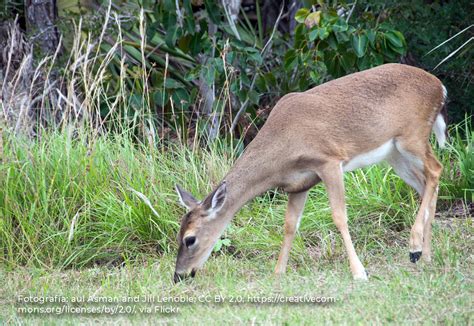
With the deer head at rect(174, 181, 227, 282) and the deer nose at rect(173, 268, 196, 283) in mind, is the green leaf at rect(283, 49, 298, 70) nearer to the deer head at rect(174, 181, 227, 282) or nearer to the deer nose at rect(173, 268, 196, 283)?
the deer head at rect(174, 181, 227, 282)

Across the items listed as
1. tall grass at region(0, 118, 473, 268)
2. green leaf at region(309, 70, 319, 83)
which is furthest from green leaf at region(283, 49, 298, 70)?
tall grass at region(0, 118, 473, 268)

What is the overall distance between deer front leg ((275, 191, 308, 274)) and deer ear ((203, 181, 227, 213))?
2.31 ft

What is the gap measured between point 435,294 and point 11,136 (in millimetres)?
4794

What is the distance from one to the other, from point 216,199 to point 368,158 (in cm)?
131

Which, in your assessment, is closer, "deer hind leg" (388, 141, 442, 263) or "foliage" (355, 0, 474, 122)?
"deer hind leg" (388, 141, 442, 263)

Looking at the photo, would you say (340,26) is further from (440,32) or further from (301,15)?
(440,32)

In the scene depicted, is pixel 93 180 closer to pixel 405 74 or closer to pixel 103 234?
pixel 103 234

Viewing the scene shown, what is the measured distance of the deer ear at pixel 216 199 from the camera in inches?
283

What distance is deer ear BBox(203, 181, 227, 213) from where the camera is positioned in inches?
283

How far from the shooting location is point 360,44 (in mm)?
9375

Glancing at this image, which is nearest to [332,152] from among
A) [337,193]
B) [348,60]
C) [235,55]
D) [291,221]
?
[337,193]

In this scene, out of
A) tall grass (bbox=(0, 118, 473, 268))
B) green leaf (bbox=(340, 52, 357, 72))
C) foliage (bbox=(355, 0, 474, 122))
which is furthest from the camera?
foliage (bbox=(355, 0, 474, 122))

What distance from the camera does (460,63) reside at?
10.6 m

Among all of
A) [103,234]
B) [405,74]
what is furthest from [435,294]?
[103,234]
